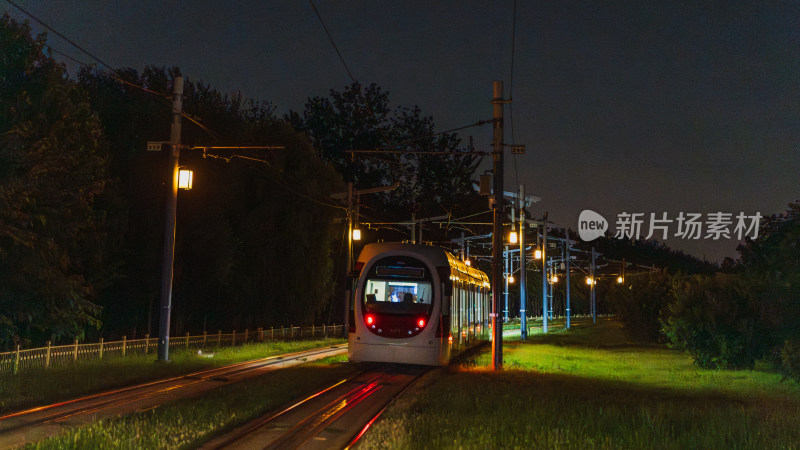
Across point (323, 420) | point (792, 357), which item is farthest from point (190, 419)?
point (792, 357)

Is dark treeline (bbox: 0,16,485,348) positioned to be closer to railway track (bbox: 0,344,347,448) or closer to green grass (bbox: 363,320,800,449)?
railway track (bbox: 0,344,347,448)

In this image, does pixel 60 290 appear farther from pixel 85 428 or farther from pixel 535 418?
pixel 535 418

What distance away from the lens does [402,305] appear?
2095 centimetres

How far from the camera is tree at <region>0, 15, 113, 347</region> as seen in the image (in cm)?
2142

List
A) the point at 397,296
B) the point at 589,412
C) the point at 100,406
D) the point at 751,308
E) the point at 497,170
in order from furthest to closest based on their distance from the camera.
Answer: the point at 751,308, the point at 497,170, the point at 397,296, the point at 100,406, the point at 589,412

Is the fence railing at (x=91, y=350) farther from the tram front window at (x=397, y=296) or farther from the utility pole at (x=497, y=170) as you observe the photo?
the utility pole at (x=497, y=170)

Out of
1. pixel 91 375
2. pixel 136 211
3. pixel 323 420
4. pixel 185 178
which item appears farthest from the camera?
pixel 136 211

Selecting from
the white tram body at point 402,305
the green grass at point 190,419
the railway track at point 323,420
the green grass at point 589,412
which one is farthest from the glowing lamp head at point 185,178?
the green grass at point 589,412

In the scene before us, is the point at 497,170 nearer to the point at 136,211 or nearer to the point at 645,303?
the point at 136,211

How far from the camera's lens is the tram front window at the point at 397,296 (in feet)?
68.6

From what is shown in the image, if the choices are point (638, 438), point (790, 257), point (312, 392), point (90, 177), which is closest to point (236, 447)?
point (638, 438)

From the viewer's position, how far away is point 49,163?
73.1ft

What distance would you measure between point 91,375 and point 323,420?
9.06m

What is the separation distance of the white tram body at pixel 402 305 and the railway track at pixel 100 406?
354 centimetres
